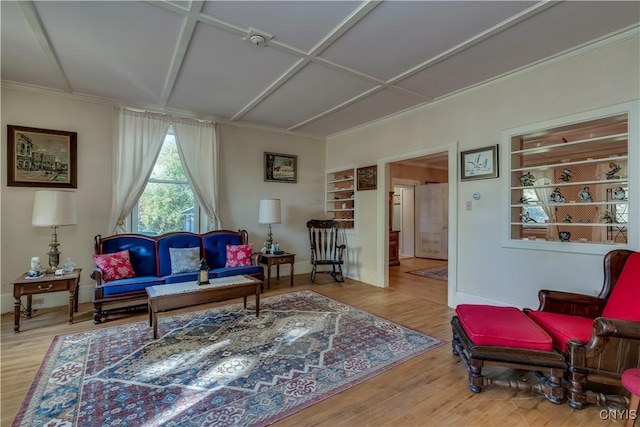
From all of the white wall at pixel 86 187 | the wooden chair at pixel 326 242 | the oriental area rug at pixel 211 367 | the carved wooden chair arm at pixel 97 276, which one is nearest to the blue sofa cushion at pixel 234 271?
the oriental area rug at pixel 211 367

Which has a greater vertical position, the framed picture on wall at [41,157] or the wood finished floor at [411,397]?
the framed picture on wall at [41,157]

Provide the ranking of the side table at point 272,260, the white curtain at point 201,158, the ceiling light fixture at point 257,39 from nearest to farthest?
the ceiling light fixture at point 257,39
the white curtain at point 201,158
the side table at point 272,260

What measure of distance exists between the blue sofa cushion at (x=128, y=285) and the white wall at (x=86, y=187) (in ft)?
3.54

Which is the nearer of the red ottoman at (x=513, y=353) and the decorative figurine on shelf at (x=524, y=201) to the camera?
the red ottoman at (x=513, y=353)

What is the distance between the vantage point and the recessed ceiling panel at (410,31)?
7.43ft

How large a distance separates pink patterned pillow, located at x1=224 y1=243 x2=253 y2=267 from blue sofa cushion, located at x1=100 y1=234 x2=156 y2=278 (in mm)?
996

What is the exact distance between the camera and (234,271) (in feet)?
14.0

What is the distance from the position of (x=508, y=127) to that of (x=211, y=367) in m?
3.85

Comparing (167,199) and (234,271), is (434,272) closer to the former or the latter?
(234,271)

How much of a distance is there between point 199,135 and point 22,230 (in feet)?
8.44

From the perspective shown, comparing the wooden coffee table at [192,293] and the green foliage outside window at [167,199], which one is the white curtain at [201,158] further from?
the wooden coffee table at [192,293]

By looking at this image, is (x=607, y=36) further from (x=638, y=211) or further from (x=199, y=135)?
(x=199, y=135)

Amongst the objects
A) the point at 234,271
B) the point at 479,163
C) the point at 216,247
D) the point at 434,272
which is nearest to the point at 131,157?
the point at 216,247

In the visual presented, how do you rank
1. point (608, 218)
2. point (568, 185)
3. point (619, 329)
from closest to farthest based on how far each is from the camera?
point (619, 329) → point (608, 218) → point (568, 185)
